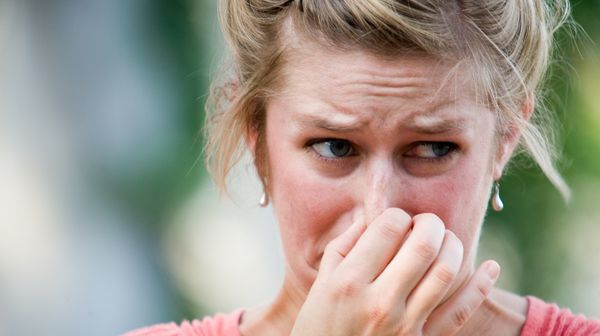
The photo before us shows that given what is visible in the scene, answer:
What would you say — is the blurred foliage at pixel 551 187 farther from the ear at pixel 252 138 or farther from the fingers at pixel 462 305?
the fingers at pixel 462 305

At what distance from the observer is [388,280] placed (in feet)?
7.30

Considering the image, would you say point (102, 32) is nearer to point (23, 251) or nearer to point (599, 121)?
point (23, 251)

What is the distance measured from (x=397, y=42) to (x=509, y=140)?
51 centimetres

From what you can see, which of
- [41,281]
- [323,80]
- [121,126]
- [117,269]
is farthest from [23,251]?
[323,80]

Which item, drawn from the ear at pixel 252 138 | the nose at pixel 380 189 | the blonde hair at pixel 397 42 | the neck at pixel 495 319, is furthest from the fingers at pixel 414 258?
the ear at pixel 252 138

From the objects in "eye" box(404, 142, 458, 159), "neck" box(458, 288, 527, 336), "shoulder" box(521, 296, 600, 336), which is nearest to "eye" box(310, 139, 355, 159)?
"eye" box(404, 142, 458, 159)

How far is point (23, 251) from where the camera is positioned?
15.9ft

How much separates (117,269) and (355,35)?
278 centimetres

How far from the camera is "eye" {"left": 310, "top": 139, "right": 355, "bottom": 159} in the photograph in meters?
2.42

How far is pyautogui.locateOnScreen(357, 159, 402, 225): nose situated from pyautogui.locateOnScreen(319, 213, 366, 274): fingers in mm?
32

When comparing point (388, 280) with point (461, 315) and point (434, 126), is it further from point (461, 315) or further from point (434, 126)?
point (434, 126)

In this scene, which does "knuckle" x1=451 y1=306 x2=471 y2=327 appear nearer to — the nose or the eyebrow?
the nose

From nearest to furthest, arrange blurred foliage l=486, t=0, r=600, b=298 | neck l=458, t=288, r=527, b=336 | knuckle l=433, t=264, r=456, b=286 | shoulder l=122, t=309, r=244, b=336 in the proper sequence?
knuckle l=433, t=264, r=456, b=286 < neck l=458, t=288, r=527, b=336 < shoulder l=122, t=309, r=244, b=336 < blurred foliage l=486, t=0, r=600, b=298

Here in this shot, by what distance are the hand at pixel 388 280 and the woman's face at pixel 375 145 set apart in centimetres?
9
